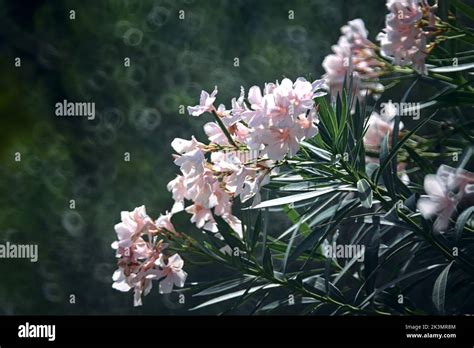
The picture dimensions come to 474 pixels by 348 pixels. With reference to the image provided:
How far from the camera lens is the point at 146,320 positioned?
7.54ft

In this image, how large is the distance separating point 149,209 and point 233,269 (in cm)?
51

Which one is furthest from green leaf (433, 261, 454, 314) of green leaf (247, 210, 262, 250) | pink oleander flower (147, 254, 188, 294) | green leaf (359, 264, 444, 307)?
pink oleander flower (147, 254, 188, 294)

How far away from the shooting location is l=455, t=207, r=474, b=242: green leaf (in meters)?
1.61

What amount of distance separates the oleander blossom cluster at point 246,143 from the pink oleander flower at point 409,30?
0.25 meters

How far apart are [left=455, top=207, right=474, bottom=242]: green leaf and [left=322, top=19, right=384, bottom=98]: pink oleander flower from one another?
→ 1.36ft

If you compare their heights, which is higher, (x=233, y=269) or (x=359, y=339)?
(x=233, y=269)

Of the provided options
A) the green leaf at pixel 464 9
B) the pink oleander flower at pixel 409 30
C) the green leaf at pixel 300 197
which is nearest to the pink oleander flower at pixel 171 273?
the green leaf at pixel 300 197

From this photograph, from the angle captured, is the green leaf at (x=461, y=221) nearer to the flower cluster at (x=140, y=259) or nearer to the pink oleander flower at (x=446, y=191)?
the pink oleander flower at (x=446, y=191)

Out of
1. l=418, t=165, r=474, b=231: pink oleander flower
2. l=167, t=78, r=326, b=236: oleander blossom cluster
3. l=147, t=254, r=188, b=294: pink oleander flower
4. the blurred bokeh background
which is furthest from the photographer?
the blurred bokeh background

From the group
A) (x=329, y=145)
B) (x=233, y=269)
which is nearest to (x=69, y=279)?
(x=233, y=269)

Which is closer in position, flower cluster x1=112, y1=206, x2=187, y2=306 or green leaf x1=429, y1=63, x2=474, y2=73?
flower cluster x1=112, y1=206, x2=187, y2=306

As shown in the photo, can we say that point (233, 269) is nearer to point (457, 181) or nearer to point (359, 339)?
point (359, 339)

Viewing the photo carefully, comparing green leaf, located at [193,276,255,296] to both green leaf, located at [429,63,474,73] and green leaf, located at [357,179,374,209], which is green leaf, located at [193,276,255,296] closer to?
green leaf, located at [357,179,374,209]

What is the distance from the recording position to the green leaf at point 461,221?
161 centimetres
